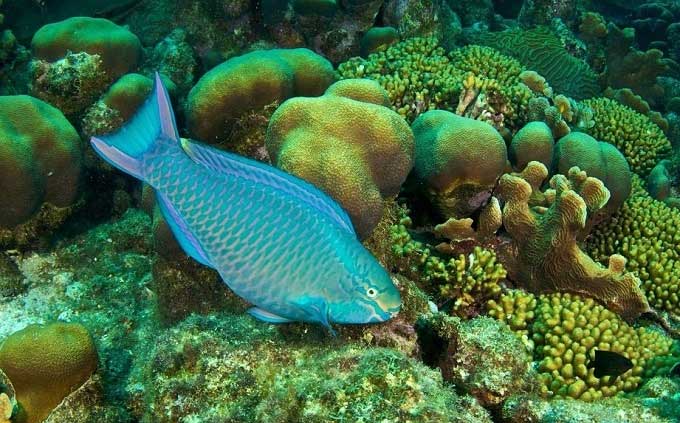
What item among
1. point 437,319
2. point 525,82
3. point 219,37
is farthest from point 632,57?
point 437,319

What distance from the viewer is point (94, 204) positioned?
5.82 meters

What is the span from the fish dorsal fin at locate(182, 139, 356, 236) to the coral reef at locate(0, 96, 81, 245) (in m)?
3.28

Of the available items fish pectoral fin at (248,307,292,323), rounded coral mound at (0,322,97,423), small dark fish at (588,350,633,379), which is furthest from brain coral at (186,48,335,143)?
small dark fish at (588,350,633,379)

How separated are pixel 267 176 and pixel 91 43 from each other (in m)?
5.05

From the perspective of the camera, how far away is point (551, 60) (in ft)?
29.6

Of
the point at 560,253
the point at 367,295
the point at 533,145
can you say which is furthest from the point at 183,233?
the point at 533,145

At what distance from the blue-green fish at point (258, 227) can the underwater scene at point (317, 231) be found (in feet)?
0.03

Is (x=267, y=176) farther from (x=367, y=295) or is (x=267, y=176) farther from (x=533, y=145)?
(x=533, y=145)

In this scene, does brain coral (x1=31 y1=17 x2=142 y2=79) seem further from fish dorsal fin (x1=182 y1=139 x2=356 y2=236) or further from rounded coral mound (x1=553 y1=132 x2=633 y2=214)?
rounded coral mound (x1=553 y1=132 x2=633 y2=214)

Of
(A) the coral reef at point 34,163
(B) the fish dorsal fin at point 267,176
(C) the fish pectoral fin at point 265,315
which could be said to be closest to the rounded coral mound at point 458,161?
(B) the fish dorsal fin at point 267,176

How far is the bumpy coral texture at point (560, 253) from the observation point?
14.3 feet

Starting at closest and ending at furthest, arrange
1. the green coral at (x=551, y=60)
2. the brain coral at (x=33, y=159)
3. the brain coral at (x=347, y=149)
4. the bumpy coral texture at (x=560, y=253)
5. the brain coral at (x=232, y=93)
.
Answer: the brain coral at (x=347, y=149) < the bumpy coral texture at (x=560, y=253) < the brain coral at (x=232, y=93) < the brain coral at (x=33, y=159) < the green coral at (x=551, y=60)

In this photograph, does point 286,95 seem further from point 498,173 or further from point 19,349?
point 19,349

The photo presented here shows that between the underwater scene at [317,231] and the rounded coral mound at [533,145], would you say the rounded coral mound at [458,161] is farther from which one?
the rounded coral mound at [533,145]
